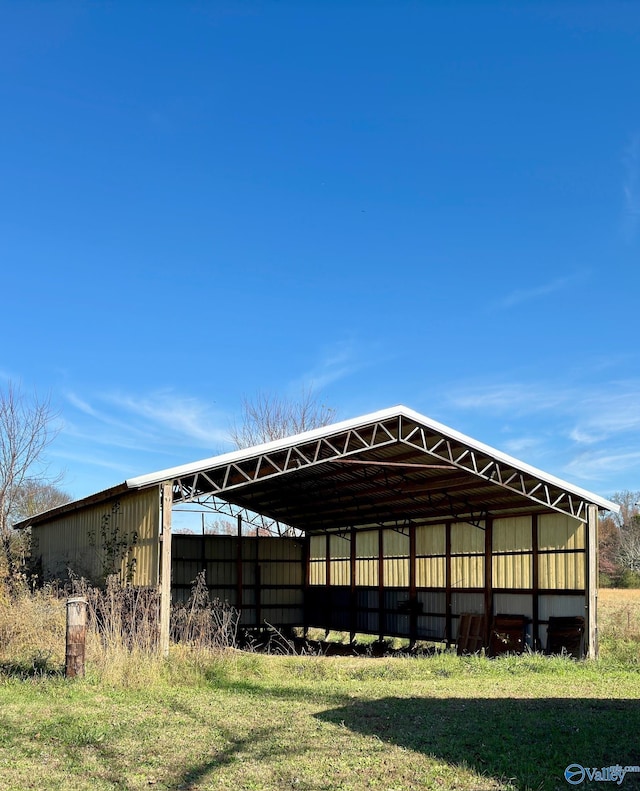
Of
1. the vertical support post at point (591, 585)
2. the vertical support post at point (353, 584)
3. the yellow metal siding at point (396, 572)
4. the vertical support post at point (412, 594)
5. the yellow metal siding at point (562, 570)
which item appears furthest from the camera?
the vertical support post at point (353, 584)

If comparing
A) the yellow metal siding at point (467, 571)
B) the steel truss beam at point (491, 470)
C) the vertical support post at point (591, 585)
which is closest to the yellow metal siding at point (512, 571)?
the yellow metal siding at point (467, 571)

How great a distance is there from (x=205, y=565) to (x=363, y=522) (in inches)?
207

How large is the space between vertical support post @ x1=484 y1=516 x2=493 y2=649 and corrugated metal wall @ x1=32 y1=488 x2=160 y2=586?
27.7 feet

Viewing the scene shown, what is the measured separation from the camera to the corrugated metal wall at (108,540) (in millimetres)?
14875

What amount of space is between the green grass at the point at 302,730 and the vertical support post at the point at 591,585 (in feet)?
11.4

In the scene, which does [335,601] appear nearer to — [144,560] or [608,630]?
[608,630]

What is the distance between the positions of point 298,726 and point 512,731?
2.05m

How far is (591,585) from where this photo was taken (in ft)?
52.9

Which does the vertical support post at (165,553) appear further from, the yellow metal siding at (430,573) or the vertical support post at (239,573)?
the vertical support post at (239,573)

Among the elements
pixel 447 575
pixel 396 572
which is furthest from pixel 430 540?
pixel 396 572

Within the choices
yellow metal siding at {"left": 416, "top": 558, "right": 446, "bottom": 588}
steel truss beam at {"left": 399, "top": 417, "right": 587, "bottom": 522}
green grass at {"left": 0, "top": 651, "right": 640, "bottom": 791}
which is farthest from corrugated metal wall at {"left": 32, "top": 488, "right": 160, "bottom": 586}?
yellow metal siding at {"left": 416, "top": 558, "right": 446, "bottom": 588}

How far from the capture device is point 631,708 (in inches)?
373

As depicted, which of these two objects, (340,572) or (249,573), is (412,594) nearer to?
(340,572)

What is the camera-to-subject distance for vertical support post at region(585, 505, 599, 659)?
15758 millimetres
